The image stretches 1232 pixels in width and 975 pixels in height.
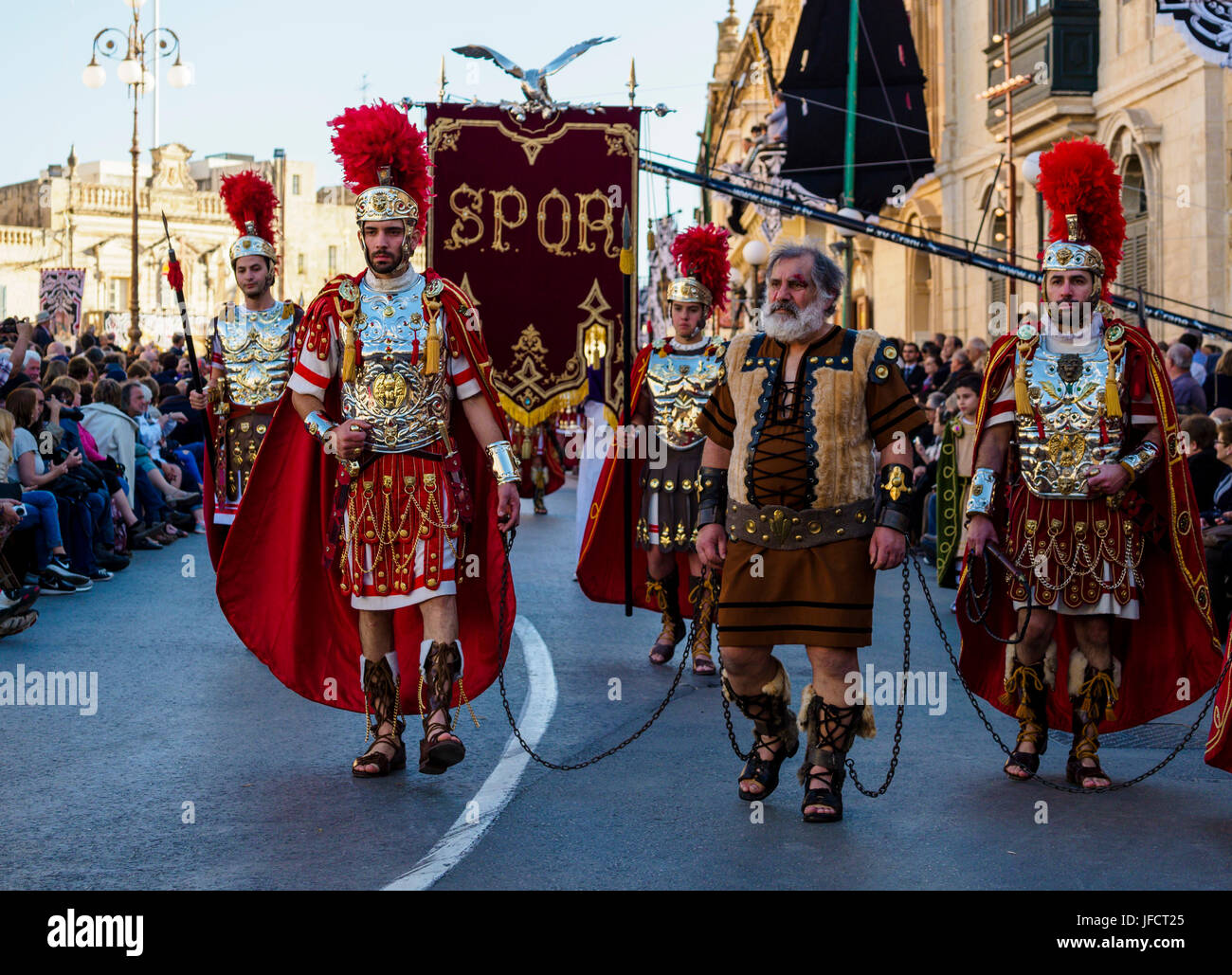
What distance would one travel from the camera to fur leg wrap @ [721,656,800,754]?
5.98 meters

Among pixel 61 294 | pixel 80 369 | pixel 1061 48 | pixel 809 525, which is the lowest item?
pixel 809 525

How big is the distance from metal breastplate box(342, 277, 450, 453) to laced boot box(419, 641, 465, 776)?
2.65ft

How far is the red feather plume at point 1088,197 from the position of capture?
6.67 meters

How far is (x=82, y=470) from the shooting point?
1313 centimetres

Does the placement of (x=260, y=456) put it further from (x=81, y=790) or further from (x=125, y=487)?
(x=125, y=487)

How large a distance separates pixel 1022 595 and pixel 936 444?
9.15 metres

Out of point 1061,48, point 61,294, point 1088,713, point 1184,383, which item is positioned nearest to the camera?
point 1088,713

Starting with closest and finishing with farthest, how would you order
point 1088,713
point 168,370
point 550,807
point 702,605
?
point 550,807, point 1088,713, point 702,605, point 168,370

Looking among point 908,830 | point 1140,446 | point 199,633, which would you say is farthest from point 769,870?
point 199,633

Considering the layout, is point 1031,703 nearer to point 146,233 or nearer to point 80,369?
point 80,369

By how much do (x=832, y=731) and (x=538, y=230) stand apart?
5.85 meters

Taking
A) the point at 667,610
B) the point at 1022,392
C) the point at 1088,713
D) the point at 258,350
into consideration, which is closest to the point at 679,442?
the point at 667,610

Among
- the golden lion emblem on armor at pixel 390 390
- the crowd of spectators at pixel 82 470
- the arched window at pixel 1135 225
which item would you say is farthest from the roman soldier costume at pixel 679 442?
the arched window at pixel 1135 225

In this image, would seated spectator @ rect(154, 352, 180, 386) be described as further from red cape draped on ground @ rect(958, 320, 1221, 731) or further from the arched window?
red cape draped on ground @ rect(958, 320, 1221, 731)
